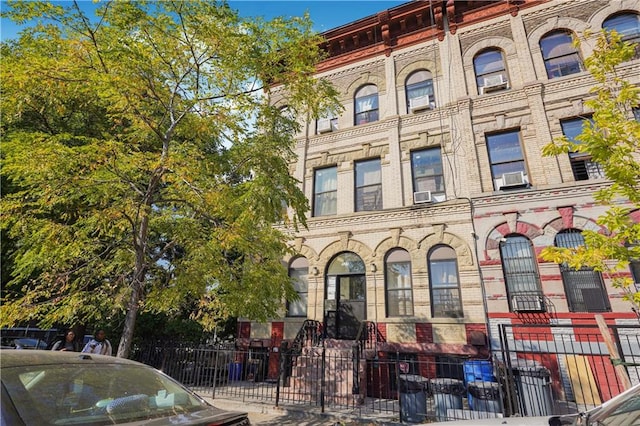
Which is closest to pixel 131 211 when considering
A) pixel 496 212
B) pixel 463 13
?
pixel 496 212

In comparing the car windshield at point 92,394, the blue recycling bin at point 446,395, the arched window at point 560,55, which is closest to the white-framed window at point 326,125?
the arched window at point 560,55

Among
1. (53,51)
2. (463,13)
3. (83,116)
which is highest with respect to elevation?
(463,13)

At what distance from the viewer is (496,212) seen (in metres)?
10.7

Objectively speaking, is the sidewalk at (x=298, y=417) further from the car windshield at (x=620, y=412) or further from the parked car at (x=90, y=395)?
the parked car at (x=90, y=395)

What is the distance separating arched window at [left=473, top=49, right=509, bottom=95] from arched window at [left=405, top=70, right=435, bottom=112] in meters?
1.75

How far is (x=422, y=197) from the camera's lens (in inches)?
466

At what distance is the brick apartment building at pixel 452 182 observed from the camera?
988 centimetres

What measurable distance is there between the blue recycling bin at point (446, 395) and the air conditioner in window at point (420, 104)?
986cm

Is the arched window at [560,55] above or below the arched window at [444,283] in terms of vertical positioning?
above

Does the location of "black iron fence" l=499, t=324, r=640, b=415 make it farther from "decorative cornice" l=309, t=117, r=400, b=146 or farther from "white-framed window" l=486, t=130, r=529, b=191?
"decorative cornice" l=309, t=117, r=400, b=146

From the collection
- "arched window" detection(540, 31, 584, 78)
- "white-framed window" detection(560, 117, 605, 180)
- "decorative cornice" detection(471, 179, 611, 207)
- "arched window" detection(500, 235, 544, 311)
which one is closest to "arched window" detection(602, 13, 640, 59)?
"arched window" detection(540, 31, 584, 78)

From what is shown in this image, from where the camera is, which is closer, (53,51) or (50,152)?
(50,152)

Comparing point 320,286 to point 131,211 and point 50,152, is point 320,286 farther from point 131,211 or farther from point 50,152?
point 50,152

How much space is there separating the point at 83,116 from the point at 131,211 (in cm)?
686
